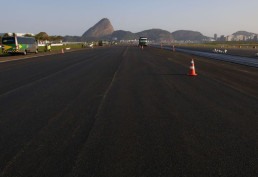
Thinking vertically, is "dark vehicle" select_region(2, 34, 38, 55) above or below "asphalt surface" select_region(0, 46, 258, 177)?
above

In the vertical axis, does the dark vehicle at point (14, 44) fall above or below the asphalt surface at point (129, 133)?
above

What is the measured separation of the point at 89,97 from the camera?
34.7ft

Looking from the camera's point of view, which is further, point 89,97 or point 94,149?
point 89,97

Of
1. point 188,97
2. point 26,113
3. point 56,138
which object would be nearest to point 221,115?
point 188,97

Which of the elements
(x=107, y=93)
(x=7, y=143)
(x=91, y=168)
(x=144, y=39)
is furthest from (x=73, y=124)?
(x=144, y=39)

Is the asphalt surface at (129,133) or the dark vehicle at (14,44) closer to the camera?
the asphalt surface at (129,133)

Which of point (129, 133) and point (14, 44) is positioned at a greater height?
point (14, 44)

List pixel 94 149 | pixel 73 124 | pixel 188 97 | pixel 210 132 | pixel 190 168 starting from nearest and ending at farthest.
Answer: pixel 190 168 < pixel 94 149 < pixel 210 132 < pixel 73 124 < pixel 188 97

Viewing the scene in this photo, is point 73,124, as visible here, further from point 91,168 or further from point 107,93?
point 107,93

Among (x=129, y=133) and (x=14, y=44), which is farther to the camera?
(x=14, y=44)

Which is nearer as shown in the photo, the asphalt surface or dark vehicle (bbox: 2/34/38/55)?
the asphalt surface

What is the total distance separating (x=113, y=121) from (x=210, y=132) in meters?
2.16

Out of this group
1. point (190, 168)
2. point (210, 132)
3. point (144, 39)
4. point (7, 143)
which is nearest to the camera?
point (190, 168)

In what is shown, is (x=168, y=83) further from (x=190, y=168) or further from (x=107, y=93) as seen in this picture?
(x=190, y=168)
